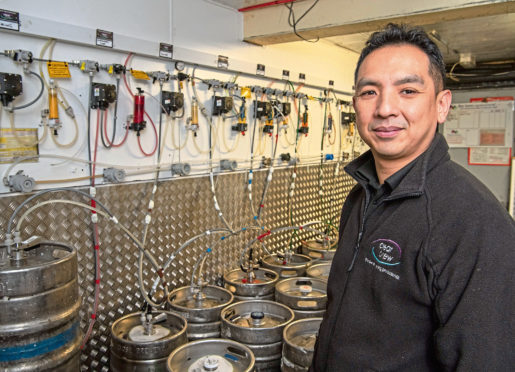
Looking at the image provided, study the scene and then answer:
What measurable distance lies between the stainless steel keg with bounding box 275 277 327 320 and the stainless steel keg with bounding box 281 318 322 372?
13 centimetres

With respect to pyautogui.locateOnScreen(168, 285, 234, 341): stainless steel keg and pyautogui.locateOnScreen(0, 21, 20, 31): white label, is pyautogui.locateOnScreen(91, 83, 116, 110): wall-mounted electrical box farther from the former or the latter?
pyautogui.locateOnScreen(168, 285, 234, 341): stainless steel keg

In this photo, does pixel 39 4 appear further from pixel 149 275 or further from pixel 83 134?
pixel 149 275

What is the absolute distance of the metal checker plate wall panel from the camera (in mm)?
2123

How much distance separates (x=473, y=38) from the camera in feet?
13.6

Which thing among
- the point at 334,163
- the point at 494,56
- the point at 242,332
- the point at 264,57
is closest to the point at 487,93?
the point at 494,56

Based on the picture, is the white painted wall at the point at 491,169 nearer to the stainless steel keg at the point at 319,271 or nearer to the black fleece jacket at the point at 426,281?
the stainless steel keg at the point at 319,271

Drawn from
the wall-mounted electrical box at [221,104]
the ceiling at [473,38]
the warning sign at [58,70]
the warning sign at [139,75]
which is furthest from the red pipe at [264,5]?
the warning sign at [58,70]

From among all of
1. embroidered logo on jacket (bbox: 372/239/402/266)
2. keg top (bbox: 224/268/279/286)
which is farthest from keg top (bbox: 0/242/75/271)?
keg top (bbox: 224/268/279/286)

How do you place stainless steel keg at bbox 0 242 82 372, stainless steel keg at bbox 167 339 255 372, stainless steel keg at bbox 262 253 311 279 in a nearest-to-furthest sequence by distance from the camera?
stainless steel keg at bbox 0 242 82 372 < stainless steel keg at bbox 167 339 255 372 < stainless steel keg at bbox 262 253 311 279

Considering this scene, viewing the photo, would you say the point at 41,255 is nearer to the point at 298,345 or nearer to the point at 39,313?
the point at 39,313

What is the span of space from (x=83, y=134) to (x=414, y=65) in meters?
1.71

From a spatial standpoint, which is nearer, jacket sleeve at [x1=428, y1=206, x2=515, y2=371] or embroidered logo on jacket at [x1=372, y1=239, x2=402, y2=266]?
jacket sleeve at [x1=428, y1=206, x2=515, y2=371]

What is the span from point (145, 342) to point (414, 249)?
1.44 meters

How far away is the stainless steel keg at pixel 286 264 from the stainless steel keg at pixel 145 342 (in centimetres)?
99
